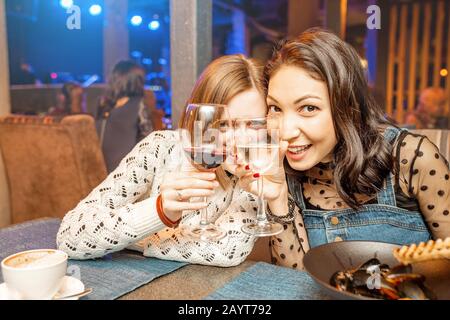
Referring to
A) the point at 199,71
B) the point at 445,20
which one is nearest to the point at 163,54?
the point at 445,20

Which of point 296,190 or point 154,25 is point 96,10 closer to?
point 154,25

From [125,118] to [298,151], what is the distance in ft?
8.96

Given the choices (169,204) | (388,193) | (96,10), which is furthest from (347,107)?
(96,10)

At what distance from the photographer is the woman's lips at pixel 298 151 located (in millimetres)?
1388

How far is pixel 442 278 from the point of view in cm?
95

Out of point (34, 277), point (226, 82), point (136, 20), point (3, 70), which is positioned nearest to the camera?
point (34, 277)

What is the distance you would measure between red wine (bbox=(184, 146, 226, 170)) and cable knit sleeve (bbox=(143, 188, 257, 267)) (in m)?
0.24

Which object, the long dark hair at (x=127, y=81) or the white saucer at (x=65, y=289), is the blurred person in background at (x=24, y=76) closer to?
the long dark hair at (x=127, y=81)

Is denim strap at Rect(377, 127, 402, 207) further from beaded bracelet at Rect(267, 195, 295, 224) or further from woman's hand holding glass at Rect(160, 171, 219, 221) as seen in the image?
woman's hand holding glass at Rect(160, 171, 219, 221)

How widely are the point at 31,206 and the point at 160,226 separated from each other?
2.27m

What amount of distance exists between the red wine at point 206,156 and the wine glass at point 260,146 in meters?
0.09

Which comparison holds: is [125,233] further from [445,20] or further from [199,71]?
[445,20]

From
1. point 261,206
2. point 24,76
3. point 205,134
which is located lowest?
point 261,206

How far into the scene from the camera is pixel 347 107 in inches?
55.8
